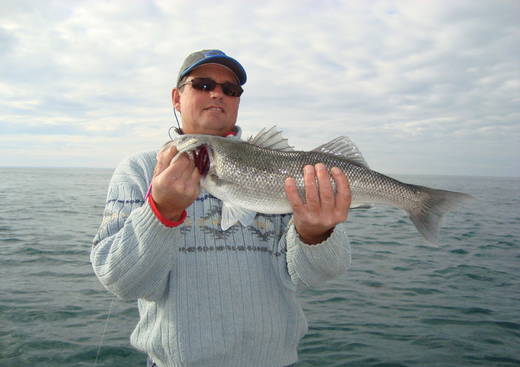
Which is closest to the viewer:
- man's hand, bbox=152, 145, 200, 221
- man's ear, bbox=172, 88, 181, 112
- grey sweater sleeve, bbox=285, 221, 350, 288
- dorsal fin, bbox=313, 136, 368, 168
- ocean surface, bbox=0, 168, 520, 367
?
man's hand, bbox=152, 145, 200, 221

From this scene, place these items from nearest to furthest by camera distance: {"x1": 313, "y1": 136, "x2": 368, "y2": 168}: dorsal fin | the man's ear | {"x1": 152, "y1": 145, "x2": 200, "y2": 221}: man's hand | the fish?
{"x1": 152, "y1": 145, "x2": 200, "y2": 221}: man's hand, the fish, {"x1": 313, "y1": 136, "x2": 368, "y2": 168}: dorsal fin, the man's ear

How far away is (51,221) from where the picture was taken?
61.9 feet

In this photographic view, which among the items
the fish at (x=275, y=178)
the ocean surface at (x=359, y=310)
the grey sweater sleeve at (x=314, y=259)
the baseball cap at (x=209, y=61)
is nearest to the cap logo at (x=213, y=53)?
the baseball cap at (x=209, y=61)

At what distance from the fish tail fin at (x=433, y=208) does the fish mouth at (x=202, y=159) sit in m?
2.10

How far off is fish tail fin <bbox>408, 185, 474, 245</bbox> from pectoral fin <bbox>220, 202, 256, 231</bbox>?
1701 millimetres

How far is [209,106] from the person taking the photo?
12.7 ft

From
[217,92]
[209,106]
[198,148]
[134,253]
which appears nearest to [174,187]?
[134,253]

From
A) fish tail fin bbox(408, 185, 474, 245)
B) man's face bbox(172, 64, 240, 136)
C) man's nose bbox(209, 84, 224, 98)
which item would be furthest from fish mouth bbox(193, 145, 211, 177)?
fish tail fin bbox(408, 185, 474, 245)

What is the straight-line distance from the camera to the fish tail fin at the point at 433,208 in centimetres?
378

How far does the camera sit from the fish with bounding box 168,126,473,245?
343 centimetres

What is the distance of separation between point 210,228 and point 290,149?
1107 millimetres

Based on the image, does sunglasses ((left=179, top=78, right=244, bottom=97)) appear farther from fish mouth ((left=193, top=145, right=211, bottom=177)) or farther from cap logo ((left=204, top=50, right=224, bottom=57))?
fish mouth ((left=193, top=145, right=211, bottom=177))

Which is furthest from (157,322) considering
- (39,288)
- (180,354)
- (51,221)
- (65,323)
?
(51,221)

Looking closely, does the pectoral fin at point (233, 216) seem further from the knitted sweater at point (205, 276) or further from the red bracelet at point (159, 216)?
the red bracelet at point (159, 216)
